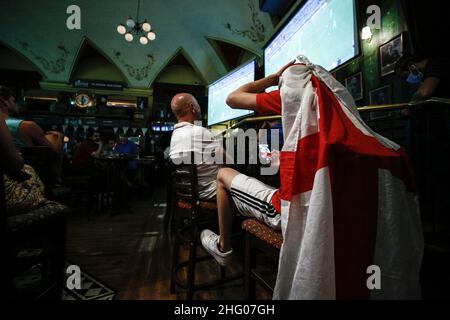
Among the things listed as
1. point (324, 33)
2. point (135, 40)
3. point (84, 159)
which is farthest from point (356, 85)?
point (135, 40)

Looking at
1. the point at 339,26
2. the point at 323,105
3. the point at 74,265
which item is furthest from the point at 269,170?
the point at 74,265

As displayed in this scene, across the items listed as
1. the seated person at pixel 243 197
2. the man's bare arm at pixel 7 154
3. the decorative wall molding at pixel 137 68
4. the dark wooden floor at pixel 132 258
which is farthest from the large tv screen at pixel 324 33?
the decorative wall molding at pixel 137 68

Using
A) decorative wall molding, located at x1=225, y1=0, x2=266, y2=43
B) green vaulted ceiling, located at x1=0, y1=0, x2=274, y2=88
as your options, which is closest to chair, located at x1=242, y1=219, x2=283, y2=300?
green vaulted ceiling, located at x1=0, y1=0, x2=274, y2=88

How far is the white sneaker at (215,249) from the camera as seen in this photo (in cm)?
114

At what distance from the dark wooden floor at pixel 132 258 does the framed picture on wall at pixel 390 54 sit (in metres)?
2.72

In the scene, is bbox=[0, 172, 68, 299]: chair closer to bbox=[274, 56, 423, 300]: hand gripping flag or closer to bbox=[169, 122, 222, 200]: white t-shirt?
bbox=[169, 122, 222, 200]: white t-shirt

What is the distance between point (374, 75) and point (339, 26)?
1.80 m

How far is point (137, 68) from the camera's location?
9.52 metres

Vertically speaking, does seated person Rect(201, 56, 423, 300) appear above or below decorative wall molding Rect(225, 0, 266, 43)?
Result: below

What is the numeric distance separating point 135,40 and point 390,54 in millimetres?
8505

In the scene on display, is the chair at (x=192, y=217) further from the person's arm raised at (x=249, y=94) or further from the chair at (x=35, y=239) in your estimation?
the chair at (x=35, y=239)

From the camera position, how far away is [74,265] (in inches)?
78.8

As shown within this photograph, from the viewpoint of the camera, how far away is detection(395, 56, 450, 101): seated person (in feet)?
5.45

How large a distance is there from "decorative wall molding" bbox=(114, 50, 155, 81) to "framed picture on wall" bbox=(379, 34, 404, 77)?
8369 millimetres
